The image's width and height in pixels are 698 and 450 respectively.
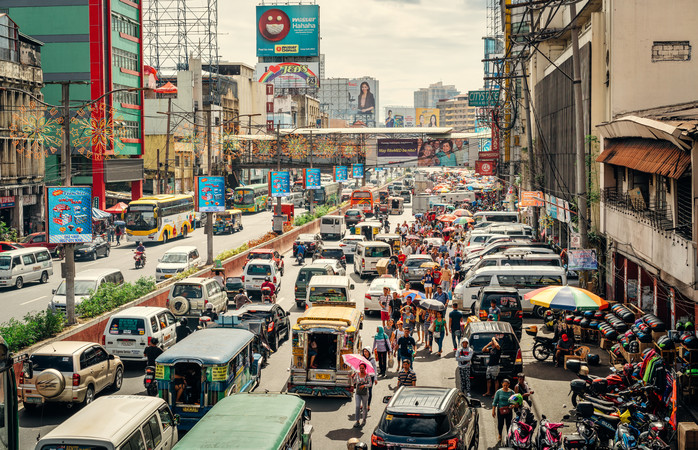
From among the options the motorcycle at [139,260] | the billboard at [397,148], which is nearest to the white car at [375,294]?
the motorcycle at [139,260]

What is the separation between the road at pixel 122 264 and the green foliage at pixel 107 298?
5335 mm

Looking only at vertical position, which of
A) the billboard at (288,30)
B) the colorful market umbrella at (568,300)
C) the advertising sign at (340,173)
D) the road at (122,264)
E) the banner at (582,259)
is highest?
the billboard at (288,30)

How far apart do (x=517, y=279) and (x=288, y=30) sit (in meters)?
105

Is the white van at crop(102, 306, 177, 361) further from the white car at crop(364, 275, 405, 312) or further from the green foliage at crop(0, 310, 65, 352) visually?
the white car at crop(364, 275, 405, 312)

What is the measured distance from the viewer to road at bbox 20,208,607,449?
16.8 metres

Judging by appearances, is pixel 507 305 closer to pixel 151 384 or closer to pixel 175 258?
pixel 151 384

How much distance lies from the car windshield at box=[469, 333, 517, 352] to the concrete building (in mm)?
44952

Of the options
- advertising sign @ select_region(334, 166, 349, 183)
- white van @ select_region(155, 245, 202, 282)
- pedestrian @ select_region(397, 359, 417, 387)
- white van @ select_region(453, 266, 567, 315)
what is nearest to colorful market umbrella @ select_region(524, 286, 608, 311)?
pedestrian @ select_region(397, 359, 417, 387)

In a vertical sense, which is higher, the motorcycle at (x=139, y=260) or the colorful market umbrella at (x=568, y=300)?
the colorful market umbrella at (x=568, y=300)

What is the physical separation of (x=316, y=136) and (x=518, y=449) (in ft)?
270

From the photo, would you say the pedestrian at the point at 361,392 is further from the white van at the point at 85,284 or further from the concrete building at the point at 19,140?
the concrete building at the point at 19,140

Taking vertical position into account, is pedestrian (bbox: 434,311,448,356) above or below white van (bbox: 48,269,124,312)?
below

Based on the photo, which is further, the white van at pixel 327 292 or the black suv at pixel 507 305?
the white van at pixel 327 292

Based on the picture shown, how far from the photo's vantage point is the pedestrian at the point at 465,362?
63.3 feet
